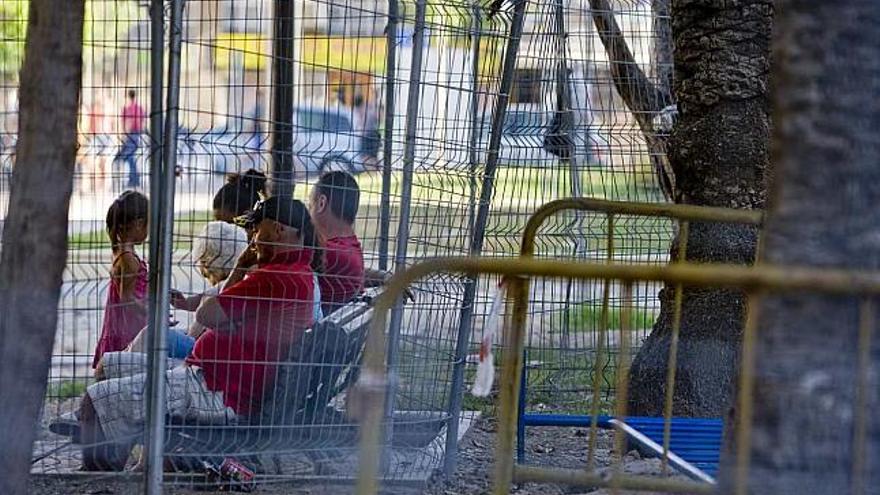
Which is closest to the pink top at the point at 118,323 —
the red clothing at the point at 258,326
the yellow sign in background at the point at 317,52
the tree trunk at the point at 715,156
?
the red clothing at the point at 258,326

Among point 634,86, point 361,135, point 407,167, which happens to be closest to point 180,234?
point 361,135

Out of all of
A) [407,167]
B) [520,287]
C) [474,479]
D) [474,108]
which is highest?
[474,108]

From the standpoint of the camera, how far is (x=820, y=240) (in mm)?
3229

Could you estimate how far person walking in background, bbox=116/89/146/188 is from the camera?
6004 millimetres

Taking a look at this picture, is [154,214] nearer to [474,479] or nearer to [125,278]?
[125,278]

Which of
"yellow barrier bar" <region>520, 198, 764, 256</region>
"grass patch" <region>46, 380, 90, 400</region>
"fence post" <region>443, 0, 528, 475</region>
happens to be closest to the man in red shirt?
"fence post" <region>443, 0, 528, 475</region>

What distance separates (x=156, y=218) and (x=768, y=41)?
315 cm

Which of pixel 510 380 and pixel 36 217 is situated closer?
pixel 510 380

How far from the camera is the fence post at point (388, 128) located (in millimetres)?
6324

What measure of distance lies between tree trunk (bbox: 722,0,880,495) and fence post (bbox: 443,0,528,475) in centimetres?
331

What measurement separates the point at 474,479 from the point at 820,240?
3.78 meters

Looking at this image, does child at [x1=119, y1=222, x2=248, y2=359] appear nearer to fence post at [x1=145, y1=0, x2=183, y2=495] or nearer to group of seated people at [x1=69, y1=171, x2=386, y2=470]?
group of seated people at [x1=69, y1=171, x2=386, y2=470]

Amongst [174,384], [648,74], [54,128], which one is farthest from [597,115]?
[54,128]

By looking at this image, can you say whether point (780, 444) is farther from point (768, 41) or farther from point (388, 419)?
point (768, 41)
